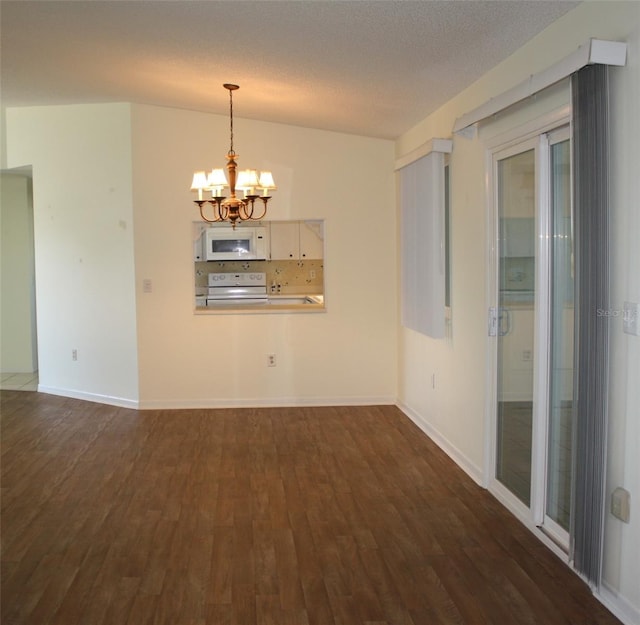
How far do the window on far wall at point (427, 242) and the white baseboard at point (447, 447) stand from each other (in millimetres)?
819

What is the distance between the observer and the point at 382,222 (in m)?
7.00

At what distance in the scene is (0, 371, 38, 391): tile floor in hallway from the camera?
806cm

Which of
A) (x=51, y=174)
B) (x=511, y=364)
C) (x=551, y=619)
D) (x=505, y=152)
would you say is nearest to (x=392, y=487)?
(x=511, y=364)

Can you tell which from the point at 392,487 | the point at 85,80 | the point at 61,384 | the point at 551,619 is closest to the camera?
the point at 551,619

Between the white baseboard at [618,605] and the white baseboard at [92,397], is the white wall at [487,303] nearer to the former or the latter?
the white baseboard at [618,605]

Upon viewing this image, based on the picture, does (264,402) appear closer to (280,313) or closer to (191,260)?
(280,313)

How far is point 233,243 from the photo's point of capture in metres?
8.89

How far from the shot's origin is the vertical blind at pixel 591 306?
2877 mm

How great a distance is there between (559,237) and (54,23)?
3.16 metres

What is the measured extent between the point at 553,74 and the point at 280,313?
4.23 metres

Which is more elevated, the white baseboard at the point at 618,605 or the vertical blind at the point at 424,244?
the vertical blind at the point at 424,244

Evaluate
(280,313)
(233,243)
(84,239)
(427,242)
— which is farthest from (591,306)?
(233,243)

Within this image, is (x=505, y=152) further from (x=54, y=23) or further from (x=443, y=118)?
(x=54, y=23)

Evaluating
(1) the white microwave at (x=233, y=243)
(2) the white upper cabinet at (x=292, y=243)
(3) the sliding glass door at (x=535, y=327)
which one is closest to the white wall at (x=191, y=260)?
(1) the white microwave at (x=233, y=243)
